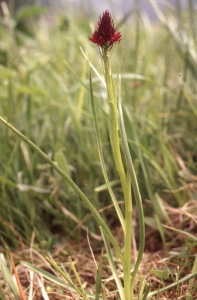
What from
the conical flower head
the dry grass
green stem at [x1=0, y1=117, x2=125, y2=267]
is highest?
the conical flower head

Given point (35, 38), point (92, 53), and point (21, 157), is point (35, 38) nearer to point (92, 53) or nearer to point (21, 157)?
point (92, 53)

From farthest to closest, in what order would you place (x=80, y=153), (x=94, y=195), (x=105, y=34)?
(x=80, y=153), (x=94, y=195), (x=105, y=34)

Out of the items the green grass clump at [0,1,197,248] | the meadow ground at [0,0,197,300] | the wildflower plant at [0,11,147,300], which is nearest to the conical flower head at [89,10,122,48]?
the wildflower plant at [0,11,147,300]

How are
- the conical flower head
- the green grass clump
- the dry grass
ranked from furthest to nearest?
1. the green grass clump
2. the dry grass
3. the conical flower head

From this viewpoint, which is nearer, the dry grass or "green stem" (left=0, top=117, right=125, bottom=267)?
"green stem" (left=0, top=117, right=125, bottom=267)

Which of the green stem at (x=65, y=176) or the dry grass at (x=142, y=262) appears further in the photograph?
the dry grass at (x=142, y=262)

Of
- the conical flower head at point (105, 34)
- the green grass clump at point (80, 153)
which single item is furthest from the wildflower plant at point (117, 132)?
the green grass clump at point (80, 153)

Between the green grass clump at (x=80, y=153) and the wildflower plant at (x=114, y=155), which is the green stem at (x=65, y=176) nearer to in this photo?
the wildflower plant at (x=114, y=155)

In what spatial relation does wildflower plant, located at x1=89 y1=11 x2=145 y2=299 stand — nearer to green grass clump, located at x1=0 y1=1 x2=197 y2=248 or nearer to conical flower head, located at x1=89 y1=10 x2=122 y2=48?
conical flower head, located at x1=89 y1=10 x2=122 y2=48

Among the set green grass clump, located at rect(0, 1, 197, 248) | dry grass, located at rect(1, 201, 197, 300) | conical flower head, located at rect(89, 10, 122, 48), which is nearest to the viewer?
conical flower head, located at rect(89, 10, 122, 48)

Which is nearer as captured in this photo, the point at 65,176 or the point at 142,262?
the point at 65,176

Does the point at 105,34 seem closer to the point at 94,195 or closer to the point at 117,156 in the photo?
the point at 117,156

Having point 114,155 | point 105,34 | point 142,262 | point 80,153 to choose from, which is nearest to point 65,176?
point 114,155
